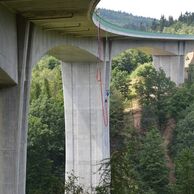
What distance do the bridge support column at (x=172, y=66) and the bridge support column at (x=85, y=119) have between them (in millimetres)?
21523

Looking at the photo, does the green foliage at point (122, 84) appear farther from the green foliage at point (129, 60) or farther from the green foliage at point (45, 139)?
the green foliage at point (129, 60)

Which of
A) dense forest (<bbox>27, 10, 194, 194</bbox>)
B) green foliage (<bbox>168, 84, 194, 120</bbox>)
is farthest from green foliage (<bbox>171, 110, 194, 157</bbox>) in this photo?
green foliage (<bbox>168, 84, 194, 120</bbox>)

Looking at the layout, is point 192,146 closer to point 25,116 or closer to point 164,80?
point 164,80

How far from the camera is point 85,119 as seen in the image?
37.7 metres

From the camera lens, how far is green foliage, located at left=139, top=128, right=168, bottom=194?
37.5 meters

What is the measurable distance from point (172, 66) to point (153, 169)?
75.0 ft

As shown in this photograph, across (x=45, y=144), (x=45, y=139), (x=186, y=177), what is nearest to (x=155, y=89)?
(x=45, y=139)

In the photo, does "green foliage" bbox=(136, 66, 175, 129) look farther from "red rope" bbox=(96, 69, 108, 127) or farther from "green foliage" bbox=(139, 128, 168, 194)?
"red rope" bbox=(96, 69, 108, 127)

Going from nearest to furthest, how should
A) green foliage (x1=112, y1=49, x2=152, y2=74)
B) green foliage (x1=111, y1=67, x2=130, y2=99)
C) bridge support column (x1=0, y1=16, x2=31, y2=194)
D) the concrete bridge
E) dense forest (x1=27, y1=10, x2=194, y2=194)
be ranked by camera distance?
the concrete bridge
bridge support column (x1=0, y1=16, x2=31, y2=194)
dense forest (x1=27, y1=10, x2=194, y2=194)
green foliage (x1=111, y1=67, x2=130, y2=99)
green foliage (x1=112, y1=49, x2=152, y2=74)

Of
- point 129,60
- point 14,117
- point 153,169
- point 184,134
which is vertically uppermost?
point 129,60

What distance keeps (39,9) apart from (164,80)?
37539 millimetres

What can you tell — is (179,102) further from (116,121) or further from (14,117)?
(14,117)

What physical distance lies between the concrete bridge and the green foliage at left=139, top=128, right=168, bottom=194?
3.26 meters

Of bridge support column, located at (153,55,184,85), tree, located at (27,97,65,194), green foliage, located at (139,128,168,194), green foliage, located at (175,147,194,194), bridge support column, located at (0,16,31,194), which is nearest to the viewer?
bridge support column, located at (0,16,31,194)
